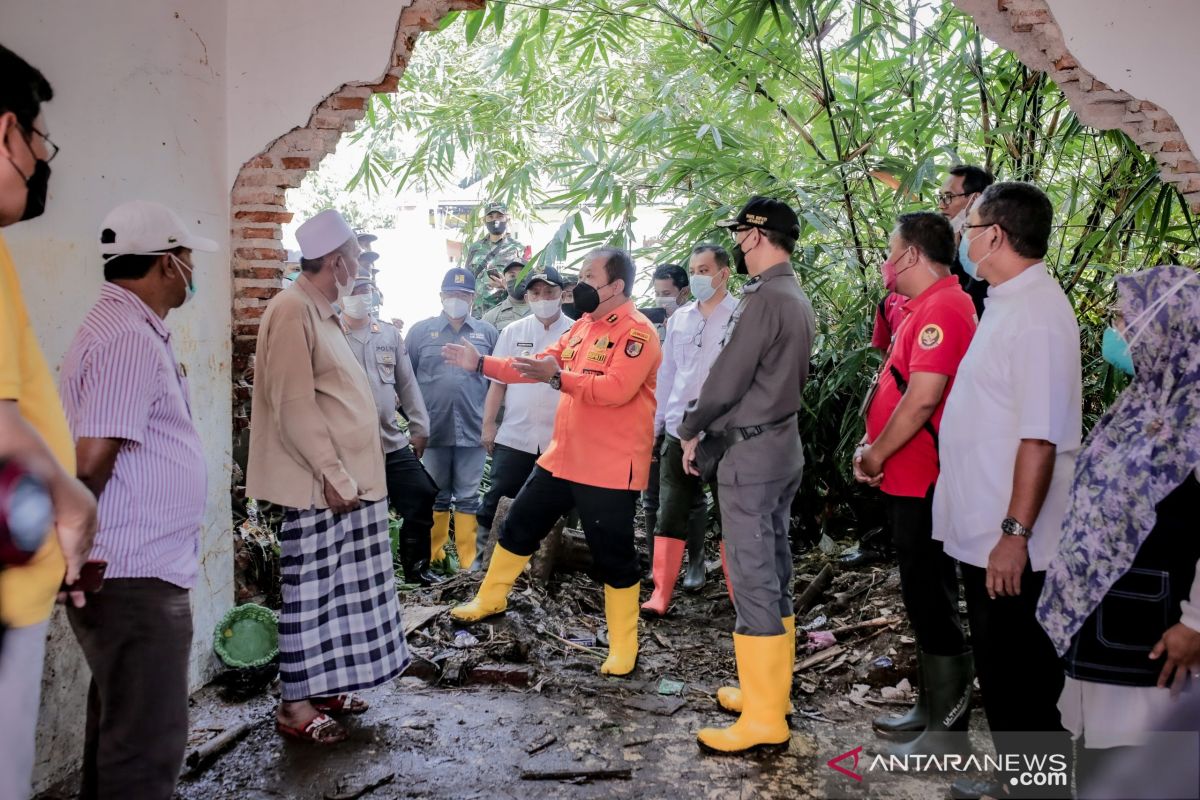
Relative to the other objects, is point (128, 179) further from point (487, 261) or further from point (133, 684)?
point (487, 261)

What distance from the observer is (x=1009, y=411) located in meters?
2.41

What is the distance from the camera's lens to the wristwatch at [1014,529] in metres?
2.30

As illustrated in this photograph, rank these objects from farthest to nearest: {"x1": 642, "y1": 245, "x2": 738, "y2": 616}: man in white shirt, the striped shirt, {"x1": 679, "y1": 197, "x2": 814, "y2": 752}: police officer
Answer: {"x1": 642, "y1": 245, "x2": 738, "y2": 616}: man in white shirt < {"x1": 679, "y1": 197, "x2": 814, "y2": 752}: police officer < the striped shirt

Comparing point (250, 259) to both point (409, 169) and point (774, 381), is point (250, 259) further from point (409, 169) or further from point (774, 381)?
point (409, 169)

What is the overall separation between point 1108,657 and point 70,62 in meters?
3.45

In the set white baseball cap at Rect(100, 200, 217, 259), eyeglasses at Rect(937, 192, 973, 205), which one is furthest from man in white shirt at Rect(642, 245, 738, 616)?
white baseball cap at Rect(100, 200, 217, 259)

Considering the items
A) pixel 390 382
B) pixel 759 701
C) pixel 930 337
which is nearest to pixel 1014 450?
pixel 930 337

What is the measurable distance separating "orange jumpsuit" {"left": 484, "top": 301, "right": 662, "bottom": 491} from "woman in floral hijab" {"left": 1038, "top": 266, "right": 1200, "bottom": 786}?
1963mm

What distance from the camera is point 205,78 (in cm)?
Answer: 360

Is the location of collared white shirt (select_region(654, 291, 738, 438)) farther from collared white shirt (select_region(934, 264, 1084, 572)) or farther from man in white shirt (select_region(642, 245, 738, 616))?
collared white shirt (select_region(934, 264, 1084, 572))

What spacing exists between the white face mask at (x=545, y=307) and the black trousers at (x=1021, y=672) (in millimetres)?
3436

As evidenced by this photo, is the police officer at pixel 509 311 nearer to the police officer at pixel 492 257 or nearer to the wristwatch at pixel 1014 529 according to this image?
the police officer at pixel 492 257

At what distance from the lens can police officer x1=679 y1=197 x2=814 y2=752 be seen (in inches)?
121

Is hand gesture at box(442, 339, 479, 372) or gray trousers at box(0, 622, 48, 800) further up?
hand gesture at box(442, 339, 479, 372)
